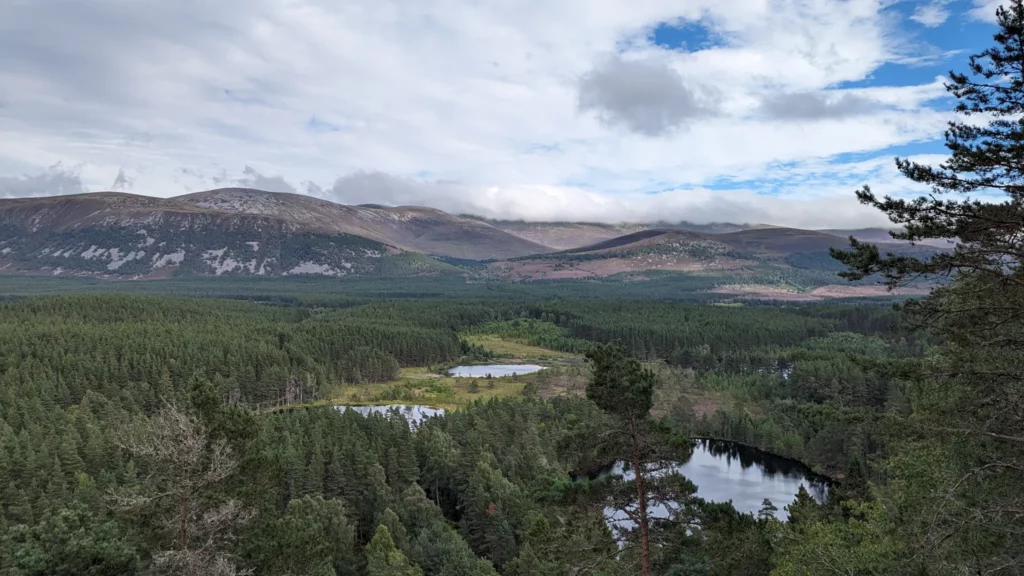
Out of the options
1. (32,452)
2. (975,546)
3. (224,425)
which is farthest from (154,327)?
(975,546)

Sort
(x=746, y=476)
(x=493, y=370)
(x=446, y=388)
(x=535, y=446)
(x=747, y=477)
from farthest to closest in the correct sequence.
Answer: (x=493, y=370), (x=446, y=388), (x=746, y=476), (x=747, y=477), (x=535, y=446)

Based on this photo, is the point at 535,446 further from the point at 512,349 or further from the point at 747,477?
the point at 512,349

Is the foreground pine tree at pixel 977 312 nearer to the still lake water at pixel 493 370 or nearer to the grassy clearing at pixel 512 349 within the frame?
the still lake water at pixel 493 370

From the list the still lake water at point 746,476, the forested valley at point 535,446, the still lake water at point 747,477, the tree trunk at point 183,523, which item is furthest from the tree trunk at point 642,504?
the still lake water at point 746,476

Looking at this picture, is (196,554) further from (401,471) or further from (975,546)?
(401,471)

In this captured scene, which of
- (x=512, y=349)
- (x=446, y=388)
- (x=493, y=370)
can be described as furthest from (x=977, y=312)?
(x=512, y=349)

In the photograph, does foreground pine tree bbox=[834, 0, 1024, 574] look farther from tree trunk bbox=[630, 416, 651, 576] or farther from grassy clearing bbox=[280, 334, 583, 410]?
grassy clearing bbox=[280, 334, 583, 410]
